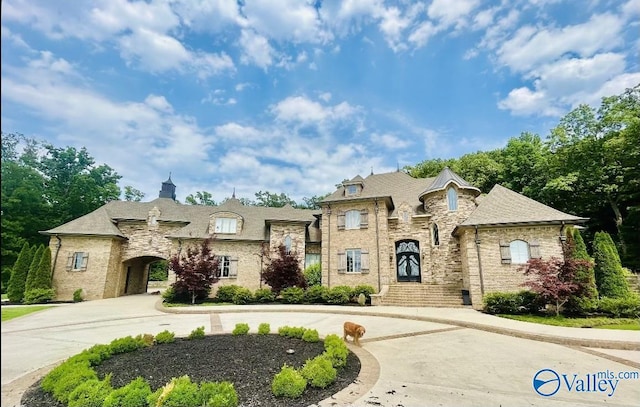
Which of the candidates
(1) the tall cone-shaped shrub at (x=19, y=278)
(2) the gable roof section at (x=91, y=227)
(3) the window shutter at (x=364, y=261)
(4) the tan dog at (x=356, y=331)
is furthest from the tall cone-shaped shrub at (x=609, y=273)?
(1) the tall cone-shaped shrub at (x=19, y=278)

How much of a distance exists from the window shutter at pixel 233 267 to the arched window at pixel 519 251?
1585 cm

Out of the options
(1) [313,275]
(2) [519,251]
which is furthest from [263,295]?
(2) [519,251]

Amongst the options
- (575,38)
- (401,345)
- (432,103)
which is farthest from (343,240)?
(575,38)

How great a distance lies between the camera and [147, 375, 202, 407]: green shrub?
3.82m

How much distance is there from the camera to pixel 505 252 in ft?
47.4

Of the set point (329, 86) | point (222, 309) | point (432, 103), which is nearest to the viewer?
point (329, 86)

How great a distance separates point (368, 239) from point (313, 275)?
426 centimetres

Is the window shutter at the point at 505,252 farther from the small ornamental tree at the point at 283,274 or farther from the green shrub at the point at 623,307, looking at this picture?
the small ornamental tree at the point at 283,274

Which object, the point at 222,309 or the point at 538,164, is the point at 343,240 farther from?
the point at 538,164

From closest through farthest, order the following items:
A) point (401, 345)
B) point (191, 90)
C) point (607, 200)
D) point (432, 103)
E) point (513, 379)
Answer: point (191, 90) → point (513, 379) → point (432, 103) → point (401, 345) → point (607, 200)

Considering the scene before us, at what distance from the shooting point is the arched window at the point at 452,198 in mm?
18031

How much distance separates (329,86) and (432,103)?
2.46 metres

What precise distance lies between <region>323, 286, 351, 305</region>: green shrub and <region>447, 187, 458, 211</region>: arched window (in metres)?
7.97

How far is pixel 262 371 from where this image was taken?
17.5ft
